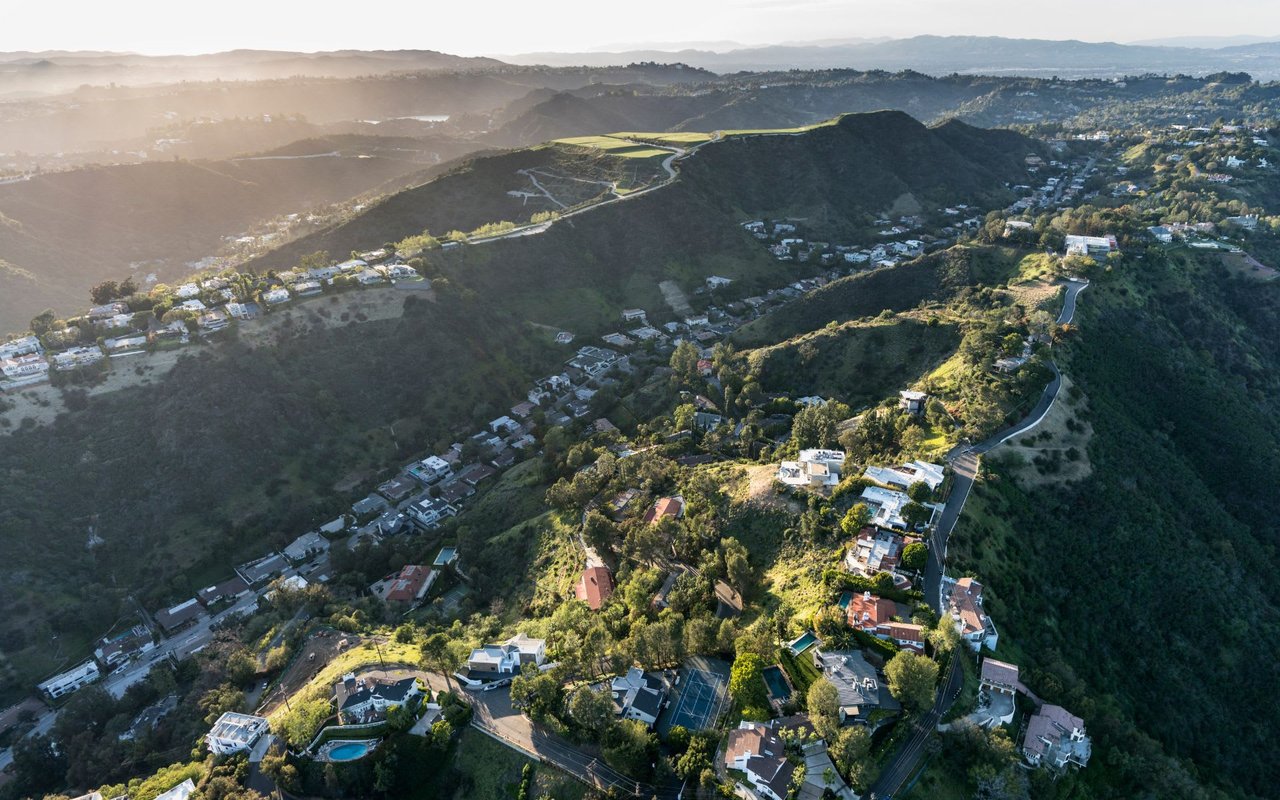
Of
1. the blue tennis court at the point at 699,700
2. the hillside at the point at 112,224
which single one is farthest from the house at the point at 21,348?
the blue tennis court at the point at 699,700

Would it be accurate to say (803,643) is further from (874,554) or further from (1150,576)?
(1150,576)

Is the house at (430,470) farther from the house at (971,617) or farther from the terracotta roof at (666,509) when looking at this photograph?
the house at (971,617)

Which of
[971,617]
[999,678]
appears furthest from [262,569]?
[999,678]

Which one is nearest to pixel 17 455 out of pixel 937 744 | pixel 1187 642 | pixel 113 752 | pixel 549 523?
pixel 113 752

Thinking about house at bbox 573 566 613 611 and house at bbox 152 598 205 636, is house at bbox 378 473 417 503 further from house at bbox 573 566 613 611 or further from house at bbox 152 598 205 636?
house at bbox 573 566 613 611

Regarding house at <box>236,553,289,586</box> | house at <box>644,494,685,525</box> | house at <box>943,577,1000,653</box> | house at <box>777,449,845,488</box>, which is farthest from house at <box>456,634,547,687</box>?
house at <box>236,553,289,586</box>
